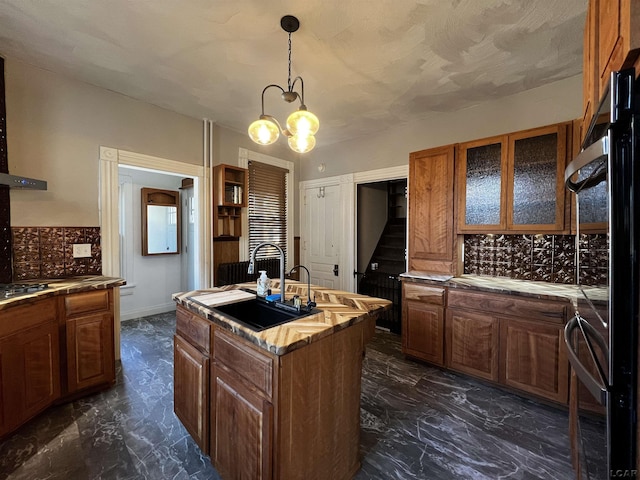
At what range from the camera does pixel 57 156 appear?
8.57ft

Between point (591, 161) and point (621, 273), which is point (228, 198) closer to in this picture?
point (591, 161)

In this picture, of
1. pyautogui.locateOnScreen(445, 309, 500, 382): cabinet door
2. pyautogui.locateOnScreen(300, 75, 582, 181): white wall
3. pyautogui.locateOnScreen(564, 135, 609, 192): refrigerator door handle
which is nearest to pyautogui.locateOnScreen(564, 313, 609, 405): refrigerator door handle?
pyautogui.locateOnScreen(564, 135, 609, 192): refrigerator door handle

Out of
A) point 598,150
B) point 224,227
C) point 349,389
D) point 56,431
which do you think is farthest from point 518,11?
point 56,431

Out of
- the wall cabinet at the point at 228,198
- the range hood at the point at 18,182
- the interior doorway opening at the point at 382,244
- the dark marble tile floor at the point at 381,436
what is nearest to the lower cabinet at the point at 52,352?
the dark marble tile floor at the point at 381,436

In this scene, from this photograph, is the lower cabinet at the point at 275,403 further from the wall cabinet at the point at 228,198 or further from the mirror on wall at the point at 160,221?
the mirror on wall at the point at 160,221

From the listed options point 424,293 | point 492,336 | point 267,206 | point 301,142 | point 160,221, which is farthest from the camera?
point 160,221

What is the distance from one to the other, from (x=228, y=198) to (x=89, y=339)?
2.23 meters

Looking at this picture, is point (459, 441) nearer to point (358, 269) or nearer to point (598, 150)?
point (598, 150)

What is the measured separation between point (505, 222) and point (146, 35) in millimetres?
3490

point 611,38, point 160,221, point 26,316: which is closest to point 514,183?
point 611,38

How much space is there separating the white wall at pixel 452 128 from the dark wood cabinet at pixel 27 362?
3.69 metres

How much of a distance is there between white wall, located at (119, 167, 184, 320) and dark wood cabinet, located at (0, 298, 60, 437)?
2.22 m

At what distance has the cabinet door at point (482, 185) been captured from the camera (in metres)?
2.67

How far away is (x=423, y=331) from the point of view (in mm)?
2869
